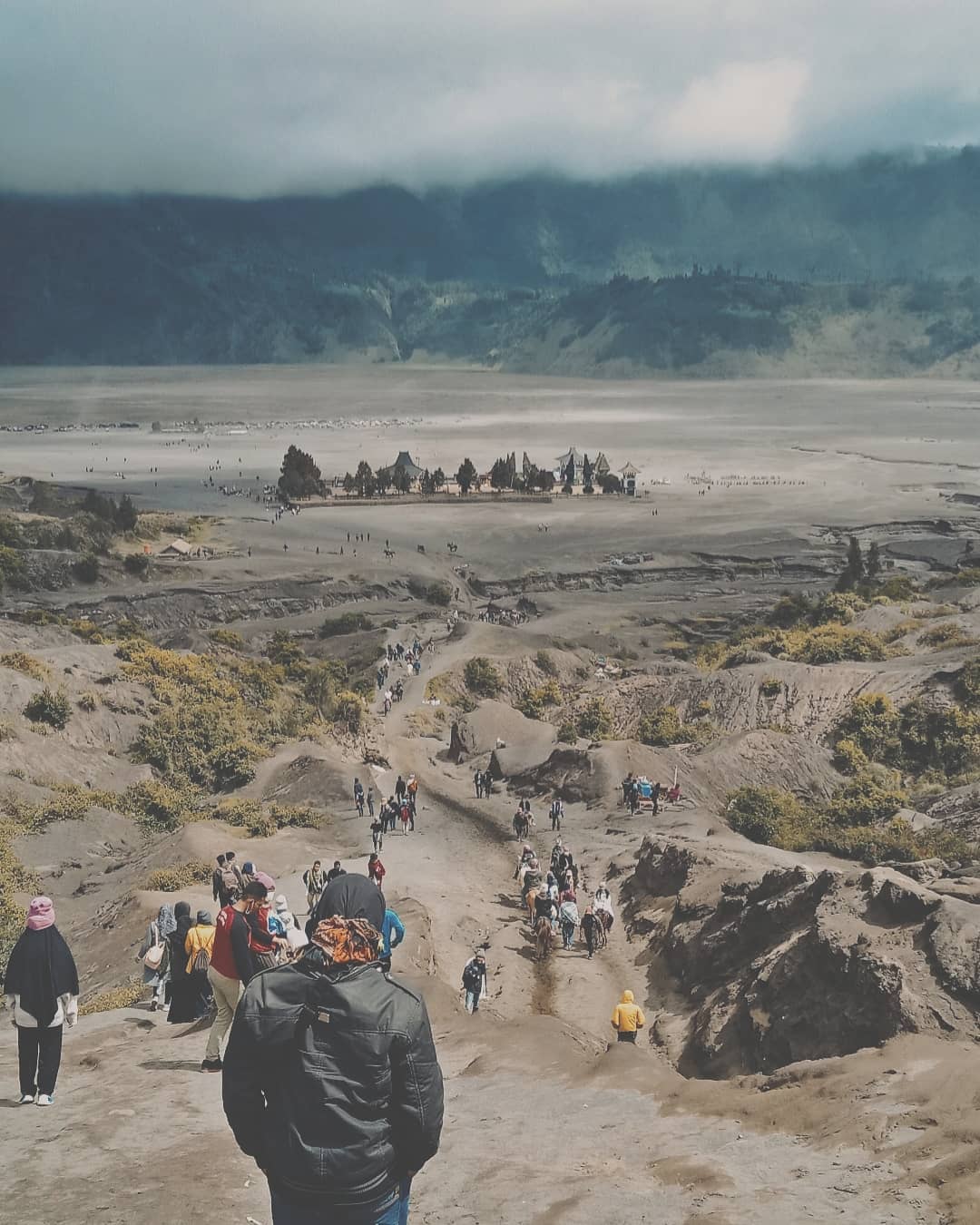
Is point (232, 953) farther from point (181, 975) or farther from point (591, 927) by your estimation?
point (591, 927)

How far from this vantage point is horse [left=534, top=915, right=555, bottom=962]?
19.4 metres

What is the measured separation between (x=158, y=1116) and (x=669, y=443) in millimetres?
159395

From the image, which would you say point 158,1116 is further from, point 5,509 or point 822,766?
point 5,509

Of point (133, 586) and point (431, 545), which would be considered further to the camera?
point (431, 545)

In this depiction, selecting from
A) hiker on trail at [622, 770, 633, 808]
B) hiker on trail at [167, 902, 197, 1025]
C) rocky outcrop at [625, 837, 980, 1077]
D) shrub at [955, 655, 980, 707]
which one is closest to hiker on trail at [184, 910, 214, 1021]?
hiker on trail at [167, 902, 197, 1025]

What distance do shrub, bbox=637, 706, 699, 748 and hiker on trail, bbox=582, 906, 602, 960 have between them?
15.7 metres

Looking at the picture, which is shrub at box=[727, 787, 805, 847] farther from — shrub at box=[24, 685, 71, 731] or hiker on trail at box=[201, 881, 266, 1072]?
hiker on trail at box=[201, 881, 266, 1072]

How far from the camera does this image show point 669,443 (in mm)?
164250

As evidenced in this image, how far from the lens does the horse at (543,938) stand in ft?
63.7

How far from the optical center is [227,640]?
54.7 m

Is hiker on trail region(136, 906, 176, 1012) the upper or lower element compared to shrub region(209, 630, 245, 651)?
upper

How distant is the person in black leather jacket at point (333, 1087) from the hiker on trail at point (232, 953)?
3774 mm

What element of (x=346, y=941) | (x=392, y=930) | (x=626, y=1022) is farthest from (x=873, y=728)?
(x=346, y=941)

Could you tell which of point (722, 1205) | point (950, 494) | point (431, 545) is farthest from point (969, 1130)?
point (950, 494)
